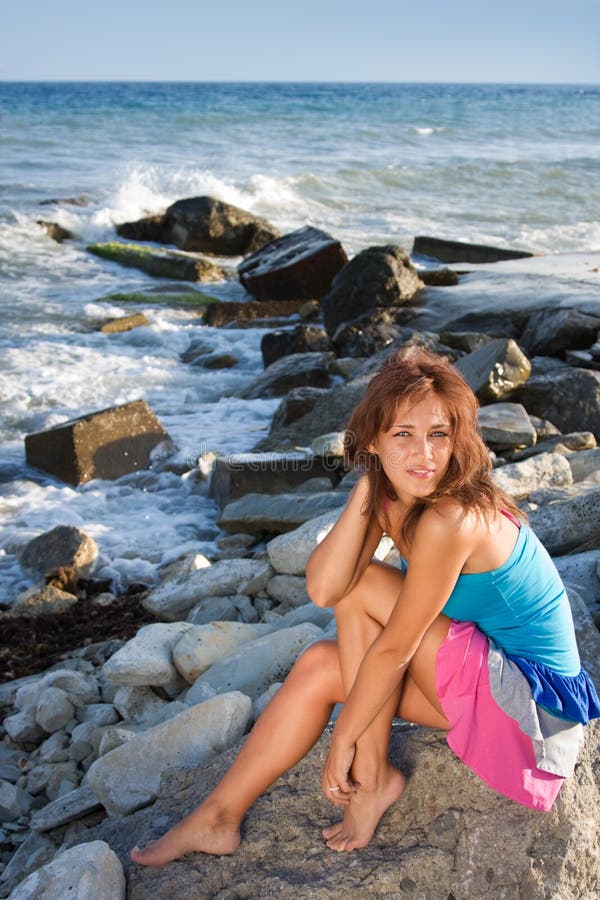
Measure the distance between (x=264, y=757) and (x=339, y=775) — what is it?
0.20 m

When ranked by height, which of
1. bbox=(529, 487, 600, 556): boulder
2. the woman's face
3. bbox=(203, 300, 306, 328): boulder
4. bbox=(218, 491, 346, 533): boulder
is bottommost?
bbox=(203, 300, 306, 328): boulder

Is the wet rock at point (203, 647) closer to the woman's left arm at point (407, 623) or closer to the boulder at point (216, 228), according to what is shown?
the woman's left arm at point (407, 623)

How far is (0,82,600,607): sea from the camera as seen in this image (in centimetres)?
630

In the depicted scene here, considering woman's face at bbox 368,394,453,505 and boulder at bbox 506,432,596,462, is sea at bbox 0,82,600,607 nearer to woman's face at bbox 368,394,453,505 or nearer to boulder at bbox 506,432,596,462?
boulder at bbox 506,432,596,462

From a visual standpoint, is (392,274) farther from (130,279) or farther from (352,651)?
(352,651)

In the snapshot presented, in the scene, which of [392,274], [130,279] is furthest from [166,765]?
[130,279]

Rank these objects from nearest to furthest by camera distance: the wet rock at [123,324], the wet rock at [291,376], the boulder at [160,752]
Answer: the boulder at [160,752]
the wet rock at [291,376]
the wet rock at [123,324]

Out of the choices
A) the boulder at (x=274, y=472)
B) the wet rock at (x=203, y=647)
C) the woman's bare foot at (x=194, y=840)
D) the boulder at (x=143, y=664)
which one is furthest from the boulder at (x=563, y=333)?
the woman's bare foot at (x=194, y=840)

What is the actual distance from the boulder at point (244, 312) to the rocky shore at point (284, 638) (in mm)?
806

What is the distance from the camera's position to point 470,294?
9.65 meters

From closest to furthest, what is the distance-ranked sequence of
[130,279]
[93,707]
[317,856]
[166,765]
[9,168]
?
[317,856] → [166,765] → [93,707] → [130,279] → [9,168]

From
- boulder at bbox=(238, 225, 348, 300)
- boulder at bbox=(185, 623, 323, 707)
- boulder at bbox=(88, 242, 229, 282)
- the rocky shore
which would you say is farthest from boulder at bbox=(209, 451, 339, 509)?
boulder at bbox=(88, 242, 229, 282)

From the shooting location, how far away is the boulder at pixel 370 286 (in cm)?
945

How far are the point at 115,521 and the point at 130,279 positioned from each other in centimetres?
779
